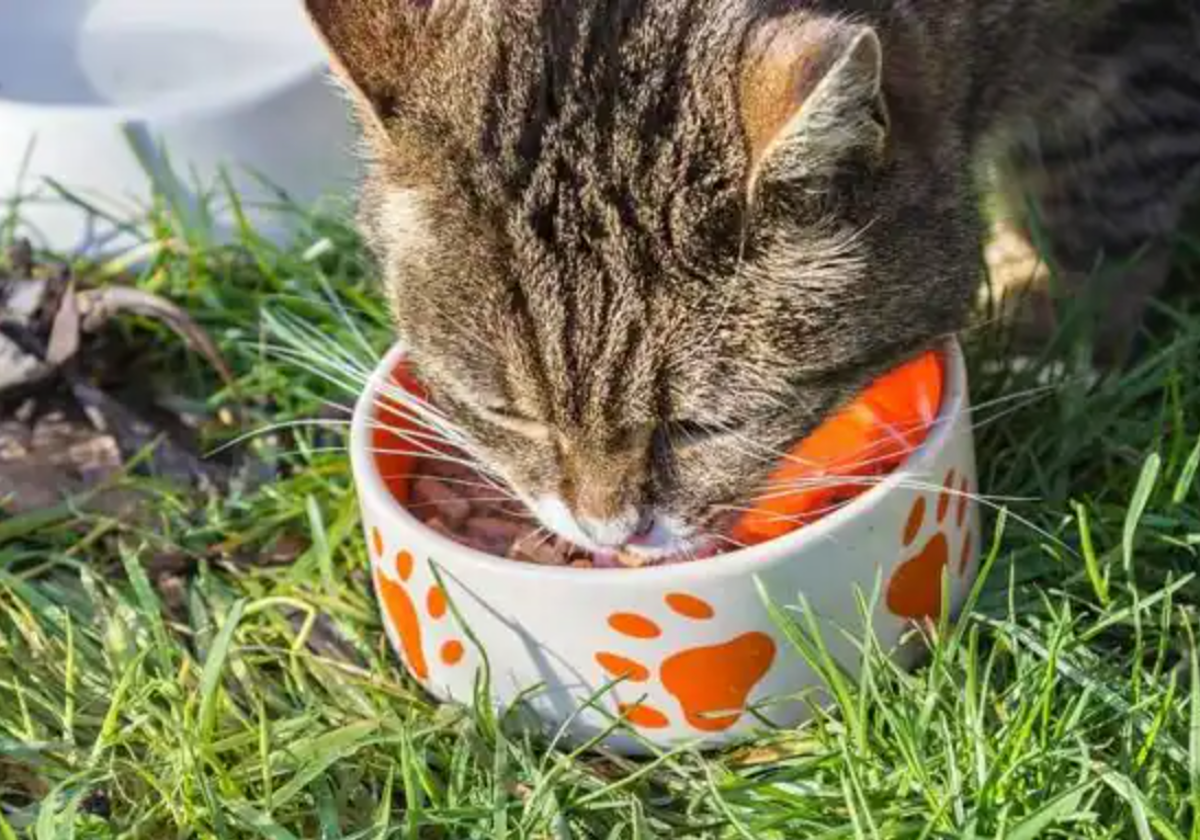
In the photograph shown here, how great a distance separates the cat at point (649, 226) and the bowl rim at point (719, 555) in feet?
0.27

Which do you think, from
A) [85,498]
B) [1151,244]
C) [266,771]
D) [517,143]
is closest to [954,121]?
[517,143]

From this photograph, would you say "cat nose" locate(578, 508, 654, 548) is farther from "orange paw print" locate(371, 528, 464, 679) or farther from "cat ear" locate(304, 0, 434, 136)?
"cat ear" locate(304, 0, 434, 136)

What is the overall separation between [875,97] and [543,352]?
407 mm

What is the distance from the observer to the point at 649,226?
5.35 feet

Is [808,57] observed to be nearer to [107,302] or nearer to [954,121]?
[954,121]

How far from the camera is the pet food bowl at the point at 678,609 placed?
5.63ft

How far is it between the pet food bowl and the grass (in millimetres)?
44

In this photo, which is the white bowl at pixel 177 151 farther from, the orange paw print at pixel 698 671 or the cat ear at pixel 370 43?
the orange paw print at pixel 698 671

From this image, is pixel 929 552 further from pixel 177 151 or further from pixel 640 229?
pixel 177 151

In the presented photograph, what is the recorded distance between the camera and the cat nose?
70.1 inches

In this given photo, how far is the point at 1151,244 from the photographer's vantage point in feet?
8.18

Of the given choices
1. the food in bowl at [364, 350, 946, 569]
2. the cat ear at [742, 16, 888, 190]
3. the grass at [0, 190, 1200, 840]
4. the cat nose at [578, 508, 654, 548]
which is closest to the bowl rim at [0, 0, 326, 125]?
the grass at [0, 190, 1200, 840]

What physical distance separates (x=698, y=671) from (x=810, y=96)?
0.61m

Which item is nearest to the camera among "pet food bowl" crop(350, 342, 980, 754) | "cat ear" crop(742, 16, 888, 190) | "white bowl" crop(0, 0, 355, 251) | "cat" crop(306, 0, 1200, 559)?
"cat ear" crop(742, 16, 888, 190)
